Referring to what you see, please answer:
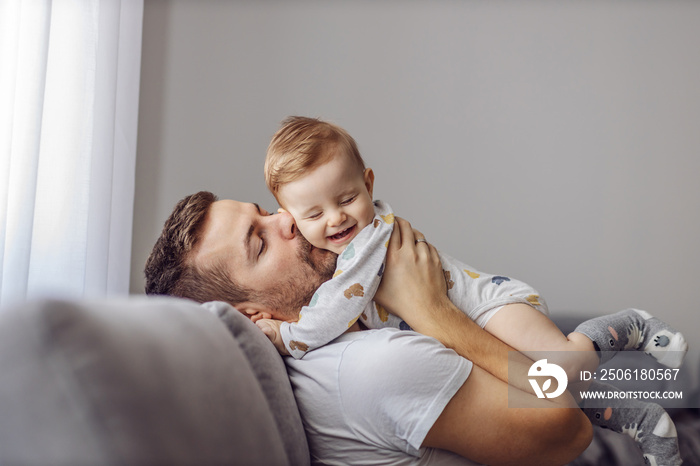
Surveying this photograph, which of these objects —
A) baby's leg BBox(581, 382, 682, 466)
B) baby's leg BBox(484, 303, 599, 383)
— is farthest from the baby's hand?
baby's leg BBox(581, 382, 682, 466)

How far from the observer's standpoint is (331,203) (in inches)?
52.9

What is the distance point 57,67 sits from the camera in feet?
6.29

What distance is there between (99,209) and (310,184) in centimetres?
118

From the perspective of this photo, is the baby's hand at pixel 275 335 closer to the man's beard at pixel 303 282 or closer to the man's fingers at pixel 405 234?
the man's beard at pixel 303 282

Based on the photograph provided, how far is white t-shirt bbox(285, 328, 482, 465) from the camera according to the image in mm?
982

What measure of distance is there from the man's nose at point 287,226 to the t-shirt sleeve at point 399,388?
468mm

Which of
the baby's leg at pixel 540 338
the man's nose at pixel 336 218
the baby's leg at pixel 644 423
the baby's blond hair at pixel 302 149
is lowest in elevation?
the baby's leg at pixel 644 423

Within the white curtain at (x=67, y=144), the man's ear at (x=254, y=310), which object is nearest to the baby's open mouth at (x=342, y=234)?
the man's ear at (x=254, y=310)

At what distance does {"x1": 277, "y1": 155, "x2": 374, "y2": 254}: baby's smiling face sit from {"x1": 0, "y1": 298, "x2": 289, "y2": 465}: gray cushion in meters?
0.75

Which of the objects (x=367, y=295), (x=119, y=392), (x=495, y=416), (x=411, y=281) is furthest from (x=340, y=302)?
(x=119, y=392)

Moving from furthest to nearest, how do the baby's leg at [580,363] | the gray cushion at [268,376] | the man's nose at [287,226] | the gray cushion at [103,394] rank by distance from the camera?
the man's nose at [287,226] → the baby's leg at [580,363] → the gray cushion at [268,376] → the gray cushion at [103,394]

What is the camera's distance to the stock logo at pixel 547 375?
108 centimetres

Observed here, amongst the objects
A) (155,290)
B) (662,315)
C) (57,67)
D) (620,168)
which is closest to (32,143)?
(57,67)

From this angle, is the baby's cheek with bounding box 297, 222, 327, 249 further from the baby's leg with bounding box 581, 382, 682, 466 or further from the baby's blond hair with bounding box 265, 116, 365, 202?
the baby's leg with bounding box 581, 382, 682, 466
